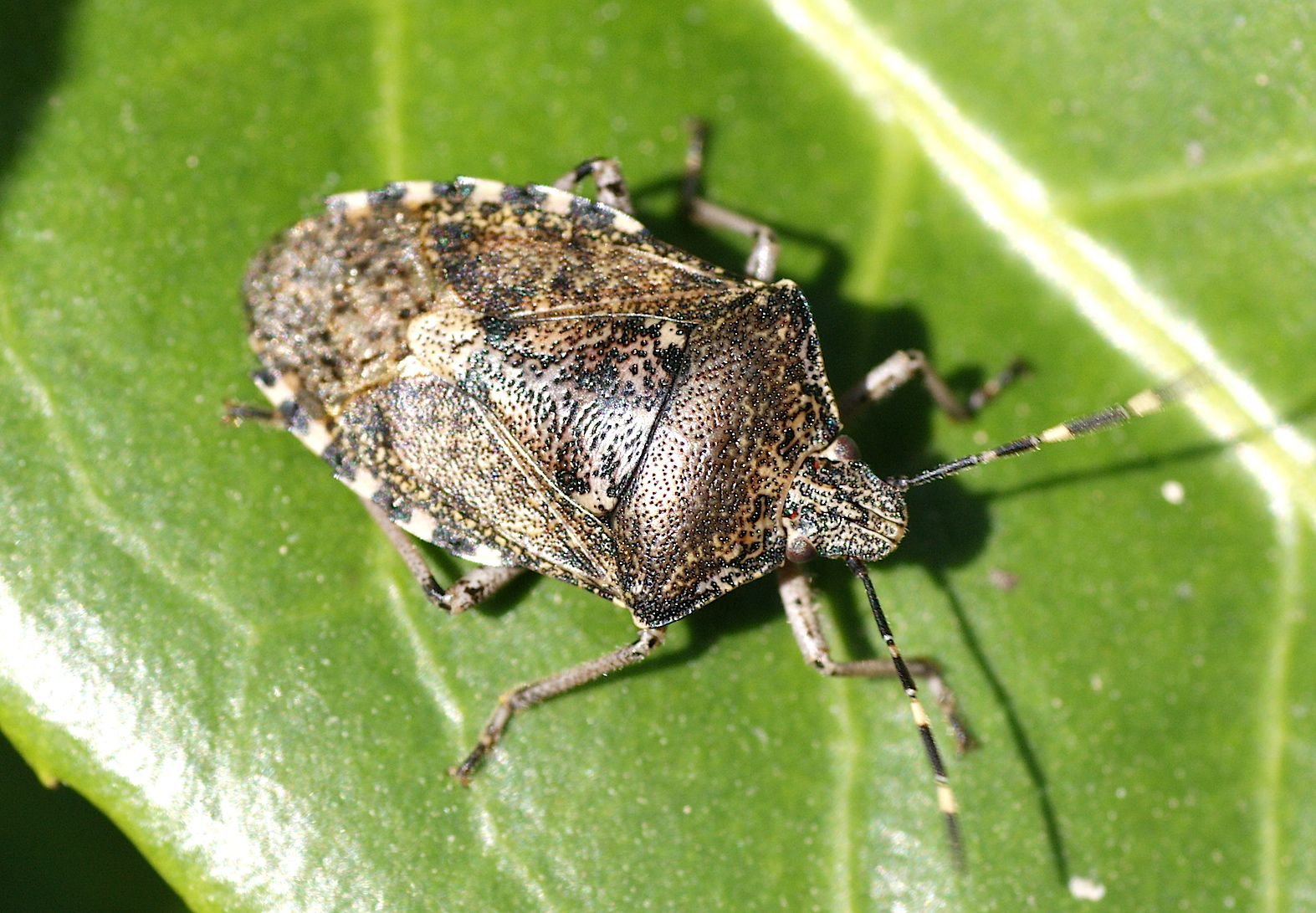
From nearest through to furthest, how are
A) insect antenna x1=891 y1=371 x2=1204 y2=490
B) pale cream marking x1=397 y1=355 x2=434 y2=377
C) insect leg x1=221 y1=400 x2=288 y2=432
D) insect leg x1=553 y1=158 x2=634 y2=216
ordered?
1. pale cream marking x1=397 y1=355 x2=434 y2=377
2. insect antenna x1=891 y1=371 x2=1204 y2=490
3. insect leg x1=221 y1=400 x2=288 y2=432
4. insect leg x1=553 y1=158 x2=634 y2=216

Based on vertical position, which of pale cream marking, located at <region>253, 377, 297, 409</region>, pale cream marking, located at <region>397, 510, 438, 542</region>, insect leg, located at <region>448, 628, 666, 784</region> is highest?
pale cream marking, located at <region>253, 377, 297, 409</region>

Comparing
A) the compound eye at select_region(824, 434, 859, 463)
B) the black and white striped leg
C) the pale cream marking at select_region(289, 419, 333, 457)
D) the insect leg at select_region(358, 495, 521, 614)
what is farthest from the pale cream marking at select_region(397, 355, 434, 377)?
the compound eye at select_region(824, 434, 859, 463)

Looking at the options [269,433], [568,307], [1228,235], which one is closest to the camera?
[568,307]

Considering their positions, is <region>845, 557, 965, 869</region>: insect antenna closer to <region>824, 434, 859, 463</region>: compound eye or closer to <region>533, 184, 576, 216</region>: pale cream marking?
<region>824, 434, 859, 463</region>: compound eye

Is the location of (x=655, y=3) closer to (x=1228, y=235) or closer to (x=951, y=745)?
(x=1228, y=235)

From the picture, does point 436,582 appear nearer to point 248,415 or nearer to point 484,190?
point 248,415

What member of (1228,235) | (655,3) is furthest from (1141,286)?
(655,3)
